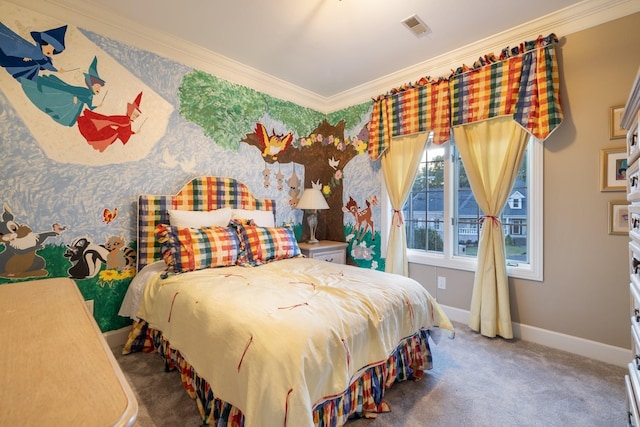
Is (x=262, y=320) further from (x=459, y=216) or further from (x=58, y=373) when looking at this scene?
(x=459, y=216)

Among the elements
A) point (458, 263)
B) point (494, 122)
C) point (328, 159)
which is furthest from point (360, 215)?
point (494, 122)

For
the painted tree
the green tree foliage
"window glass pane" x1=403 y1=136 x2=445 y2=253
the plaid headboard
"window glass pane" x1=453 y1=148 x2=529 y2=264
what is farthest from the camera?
the painted tree

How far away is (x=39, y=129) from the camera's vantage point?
6.58 ft

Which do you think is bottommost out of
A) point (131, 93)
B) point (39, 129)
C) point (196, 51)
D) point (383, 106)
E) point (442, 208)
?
point (442, 208)

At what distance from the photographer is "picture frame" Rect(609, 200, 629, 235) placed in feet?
6.66

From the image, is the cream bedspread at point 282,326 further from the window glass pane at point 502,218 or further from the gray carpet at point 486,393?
the window glass pane at point 502,218

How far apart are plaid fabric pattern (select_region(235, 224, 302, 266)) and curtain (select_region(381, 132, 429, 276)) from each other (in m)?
1.18

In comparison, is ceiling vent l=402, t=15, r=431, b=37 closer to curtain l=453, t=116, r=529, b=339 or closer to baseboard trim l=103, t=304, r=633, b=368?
curtain l=453, t=116, r=529, b=339

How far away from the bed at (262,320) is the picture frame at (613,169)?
1.61 meters

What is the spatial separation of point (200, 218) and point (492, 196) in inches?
105

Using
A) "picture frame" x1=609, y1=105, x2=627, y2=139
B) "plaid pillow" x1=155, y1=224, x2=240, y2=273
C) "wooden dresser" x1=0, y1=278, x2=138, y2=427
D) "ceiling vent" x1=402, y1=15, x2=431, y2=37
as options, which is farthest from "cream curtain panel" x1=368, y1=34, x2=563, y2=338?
"wooden dresser" x1=0, y1=278, x2=138, y2=427

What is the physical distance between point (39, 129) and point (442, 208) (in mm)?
3573

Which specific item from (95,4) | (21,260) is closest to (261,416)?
(21,260)

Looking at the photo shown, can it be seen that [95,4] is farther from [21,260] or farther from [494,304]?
[494,304]
